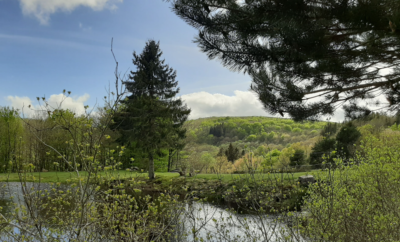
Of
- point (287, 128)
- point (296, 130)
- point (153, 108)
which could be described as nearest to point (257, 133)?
point (287, 128)

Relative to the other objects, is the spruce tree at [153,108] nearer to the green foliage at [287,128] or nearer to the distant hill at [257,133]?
the distant hill at [257,133]

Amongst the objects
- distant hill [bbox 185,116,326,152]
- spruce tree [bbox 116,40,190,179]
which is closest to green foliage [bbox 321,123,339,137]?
spruce tree [bbox 116,40,190,179]

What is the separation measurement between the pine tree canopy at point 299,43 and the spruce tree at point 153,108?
41.0 ft

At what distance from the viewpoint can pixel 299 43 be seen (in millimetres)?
3156

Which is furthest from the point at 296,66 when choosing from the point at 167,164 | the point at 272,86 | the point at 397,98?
the point at 167,164

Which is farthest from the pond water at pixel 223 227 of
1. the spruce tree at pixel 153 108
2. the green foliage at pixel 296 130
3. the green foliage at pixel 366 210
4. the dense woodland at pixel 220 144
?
the green foliage at pixel 296 130

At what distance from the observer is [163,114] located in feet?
54.6

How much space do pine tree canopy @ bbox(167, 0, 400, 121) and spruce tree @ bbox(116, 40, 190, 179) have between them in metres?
12.5

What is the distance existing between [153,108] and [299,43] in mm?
14098

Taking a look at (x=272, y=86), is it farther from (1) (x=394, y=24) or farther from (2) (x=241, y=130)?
(2) (x=241, y=130)

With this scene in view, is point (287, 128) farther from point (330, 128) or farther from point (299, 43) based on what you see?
point (299, 43)

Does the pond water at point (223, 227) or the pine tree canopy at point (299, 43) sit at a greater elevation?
the pine tree canopy at point (299, 43)

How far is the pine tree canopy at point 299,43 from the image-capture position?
277 centimetres

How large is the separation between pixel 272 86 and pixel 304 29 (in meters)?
1.14
